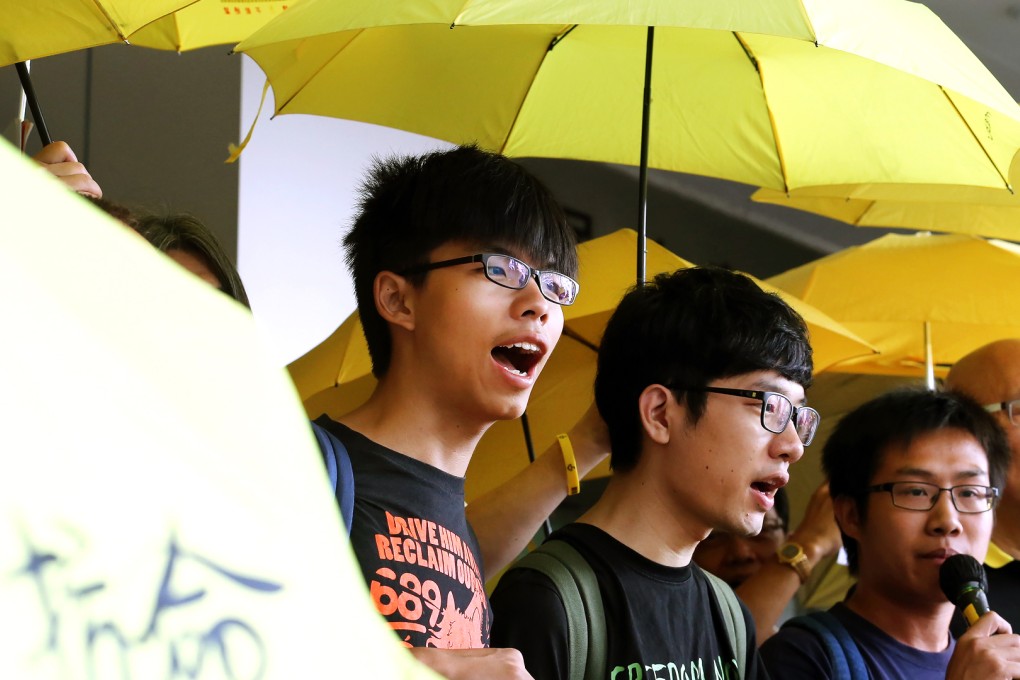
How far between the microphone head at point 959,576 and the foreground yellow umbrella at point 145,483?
6.23ft

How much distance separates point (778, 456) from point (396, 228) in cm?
75

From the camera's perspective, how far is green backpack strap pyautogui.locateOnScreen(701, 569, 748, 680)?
220 centimetres

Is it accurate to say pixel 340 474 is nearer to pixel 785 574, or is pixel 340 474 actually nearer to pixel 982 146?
pixel 785 574

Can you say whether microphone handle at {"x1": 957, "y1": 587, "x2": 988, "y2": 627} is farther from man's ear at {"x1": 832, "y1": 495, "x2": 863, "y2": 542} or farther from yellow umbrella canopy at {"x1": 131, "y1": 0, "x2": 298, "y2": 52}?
yellow umbrella canopy at {"x1": 131, "y1": 0, "x2": 298, "y2": 52}

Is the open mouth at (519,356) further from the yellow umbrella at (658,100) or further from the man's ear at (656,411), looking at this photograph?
the yellow umbrella at (658,100)

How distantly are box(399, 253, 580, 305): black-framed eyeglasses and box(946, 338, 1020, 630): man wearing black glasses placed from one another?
149 centimetres

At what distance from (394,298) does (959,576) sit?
1202 mm

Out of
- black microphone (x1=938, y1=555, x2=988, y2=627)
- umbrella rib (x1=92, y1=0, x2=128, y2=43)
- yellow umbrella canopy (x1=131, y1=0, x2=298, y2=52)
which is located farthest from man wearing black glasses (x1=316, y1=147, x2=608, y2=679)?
yellow umbrella canopy (x1=131, y1=0, x2=298, y2=52)

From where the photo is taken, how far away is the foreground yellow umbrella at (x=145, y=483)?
575 millimetres

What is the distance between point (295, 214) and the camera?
5.04 m

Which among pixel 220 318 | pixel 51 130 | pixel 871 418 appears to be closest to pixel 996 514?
pixel 871 418

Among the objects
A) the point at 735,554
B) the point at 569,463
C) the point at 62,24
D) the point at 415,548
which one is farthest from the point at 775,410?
the point at 735,554

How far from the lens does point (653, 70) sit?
10.5 ft

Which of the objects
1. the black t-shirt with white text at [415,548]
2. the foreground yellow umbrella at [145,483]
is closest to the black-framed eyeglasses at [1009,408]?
the black t-shirt with white text at [415,548]
